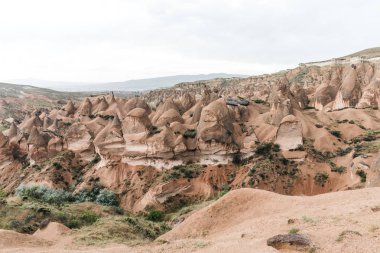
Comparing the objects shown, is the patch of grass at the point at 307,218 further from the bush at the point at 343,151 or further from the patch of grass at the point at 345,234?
the bush at the point at 343,151

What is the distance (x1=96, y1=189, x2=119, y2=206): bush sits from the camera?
37.5 meters

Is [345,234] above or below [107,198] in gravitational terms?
above

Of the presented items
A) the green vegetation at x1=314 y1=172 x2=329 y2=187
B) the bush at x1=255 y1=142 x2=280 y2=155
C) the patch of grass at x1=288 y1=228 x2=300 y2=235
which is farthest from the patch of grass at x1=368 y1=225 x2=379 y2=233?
the bush at x1=255 y1=142 x2=280 y2=155

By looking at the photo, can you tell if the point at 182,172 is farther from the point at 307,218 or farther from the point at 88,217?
the point at 307,218

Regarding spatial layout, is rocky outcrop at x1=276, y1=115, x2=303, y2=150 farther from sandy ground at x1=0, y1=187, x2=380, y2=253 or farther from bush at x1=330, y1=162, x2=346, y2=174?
sandy ground at x1=0, y1=187, x2=380, y2=253

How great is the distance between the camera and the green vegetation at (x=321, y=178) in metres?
35.4

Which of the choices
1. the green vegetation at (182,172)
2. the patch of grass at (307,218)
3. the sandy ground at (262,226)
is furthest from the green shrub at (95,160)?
the patch of grass at (307,218)

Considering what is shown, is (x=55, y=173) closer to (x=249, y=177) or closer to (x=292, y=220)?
(x=249, y=177)

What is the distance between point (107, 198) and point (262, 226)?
23.2 m

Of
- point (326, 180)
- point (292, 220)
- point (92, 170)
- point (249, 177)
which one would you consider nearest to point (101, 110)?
point (92, 170)

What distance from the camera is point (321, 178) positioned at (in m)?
35.6

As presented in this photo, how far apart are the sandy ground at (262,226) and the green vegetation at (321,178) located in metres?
14.8

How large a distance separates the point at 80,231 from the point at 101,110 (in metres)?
35.7

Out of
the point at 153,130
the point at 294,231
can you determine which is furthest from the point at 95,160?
the point at 294,231
